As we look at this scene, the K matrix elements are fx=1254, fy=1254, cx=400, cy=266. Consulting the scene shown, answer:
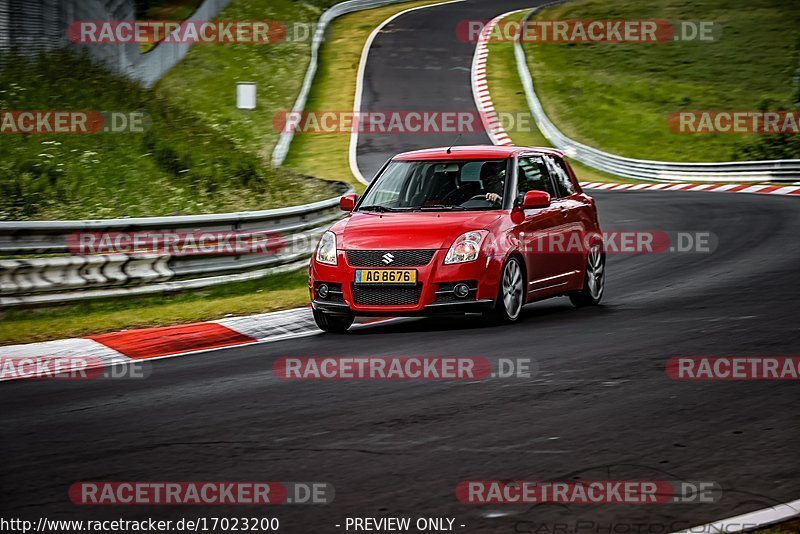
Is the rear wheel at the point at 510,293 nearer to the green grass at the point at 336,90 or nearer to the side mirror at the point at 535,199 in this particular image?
the side mirror at the point at 535,199

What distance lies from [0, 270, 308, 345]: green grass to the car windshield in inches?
71.3

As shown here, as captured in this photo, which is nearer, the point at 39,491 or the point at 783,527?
the point at 783,527

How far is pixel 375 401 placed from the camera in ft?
26.6

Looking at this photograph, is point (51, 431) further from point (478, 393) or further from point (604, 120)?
point (604, 120)

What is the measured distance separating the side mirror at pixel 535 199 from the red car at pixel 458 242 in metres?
0.01

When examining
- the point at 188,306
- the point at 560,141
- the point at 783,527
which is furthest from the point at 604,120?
the point at 783,527

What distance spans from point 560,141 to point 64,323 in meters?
27.1

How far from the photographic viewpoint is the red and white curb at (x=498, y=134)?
1223 inches

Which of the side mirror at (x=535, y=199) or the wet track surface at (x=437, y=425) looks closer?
the wet track surface at (x=437, y=425)
